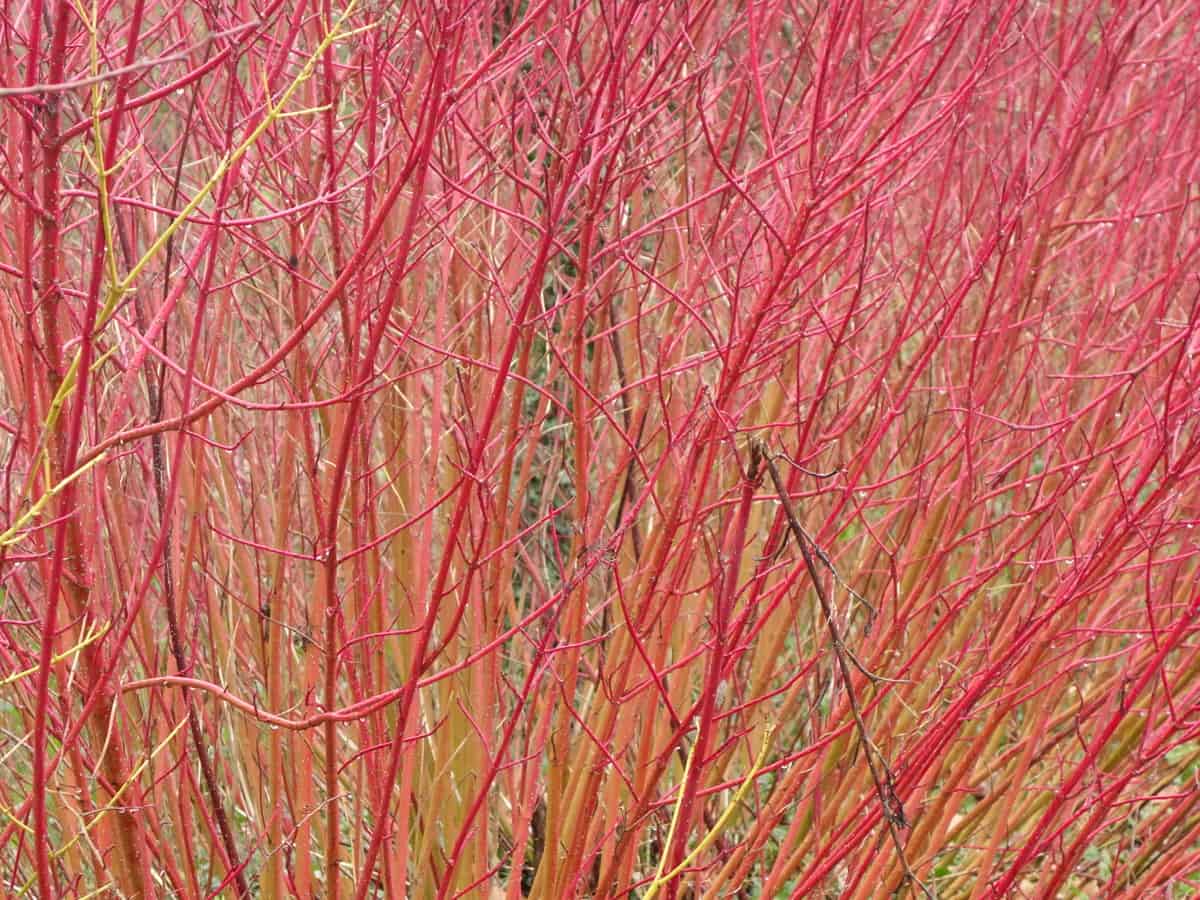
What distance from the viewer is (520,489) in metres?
3.49

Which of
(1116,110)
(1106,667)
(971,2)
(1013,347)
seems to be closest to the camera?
(971,2)

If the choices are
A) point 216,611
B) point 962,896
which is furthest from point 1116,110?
point 216,611

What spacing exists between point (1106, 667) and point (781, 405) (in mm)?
1556

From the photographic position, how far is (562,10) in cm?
307

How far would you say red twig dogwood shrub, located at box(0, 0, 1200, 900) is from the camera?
94.3 inches

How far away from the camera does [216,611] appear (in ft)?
11.8

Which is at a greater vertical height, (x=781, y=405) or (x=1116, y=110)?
(x=1116, y=110)

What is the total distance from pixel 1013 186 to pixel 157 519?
2.24m

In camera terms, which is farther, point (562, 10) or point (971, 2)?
point (562, 10)

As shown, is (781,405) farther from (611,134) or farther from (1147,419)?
(611,134)

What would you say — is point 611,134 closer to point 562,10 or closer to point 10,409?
point 562,10

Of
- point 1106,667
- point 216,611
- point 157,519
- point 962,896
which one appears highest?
point 157,519

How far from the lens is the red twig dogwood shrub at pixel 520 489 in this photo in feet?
7.86

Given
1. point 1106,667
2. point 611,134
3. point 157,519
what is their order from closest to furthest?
point 611,134, point 157,519, point 1106,667
